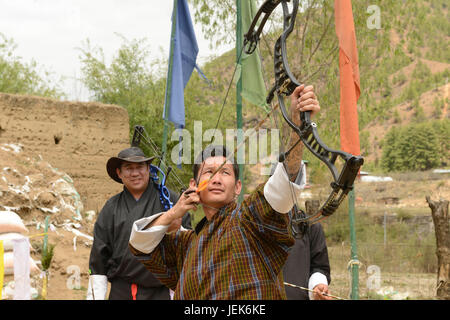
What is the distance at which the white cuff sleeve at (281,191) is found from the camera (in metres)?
1.87

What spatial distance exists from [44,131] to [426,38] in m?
53.8

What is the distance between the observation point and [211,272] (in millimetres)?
2068

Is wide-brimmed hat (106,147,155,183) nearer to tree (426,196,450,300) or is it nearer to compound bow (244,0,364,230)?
compound bow (244,0,364,230)

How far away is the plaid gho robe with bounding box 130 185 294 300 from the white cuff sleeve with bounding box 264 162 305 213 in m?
0.05

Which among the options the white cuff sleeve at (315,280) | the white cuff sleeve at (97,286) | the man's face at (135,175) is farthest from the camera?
the man's face at (135,175)

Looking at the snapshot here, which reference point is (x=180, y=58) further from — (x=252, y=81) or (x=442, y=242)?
(x=442, y=242)

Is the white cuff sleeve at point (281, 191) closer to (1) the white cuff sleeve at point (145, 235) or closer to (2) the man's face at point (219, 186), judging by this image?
(2) the man's face at point (219, 186)

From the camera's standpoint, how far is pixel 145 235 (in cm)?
229

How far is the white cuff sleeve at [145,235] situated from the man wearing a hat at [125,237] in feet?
5.45

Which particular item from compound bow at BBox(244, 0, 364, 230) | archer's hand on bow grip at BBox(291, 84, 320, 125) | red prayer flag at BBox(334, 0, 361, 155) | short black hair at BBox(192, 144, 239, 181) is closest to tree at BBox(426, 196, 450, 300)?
red prayer flag at BBox(334, 0, 361, 155)

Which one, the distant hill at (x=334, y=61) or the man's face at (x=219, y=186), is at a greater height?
the distant hill at (x=334, y=61)

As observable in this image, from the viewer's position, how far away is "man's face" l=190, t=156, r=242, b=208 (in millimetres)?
2223

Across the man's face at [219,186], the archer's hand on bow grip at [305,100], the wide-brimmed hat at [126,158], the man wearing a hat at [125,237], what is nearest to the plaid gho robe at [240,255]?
the man's face at [219,186]

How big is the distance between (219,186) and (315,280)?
6.05ft
